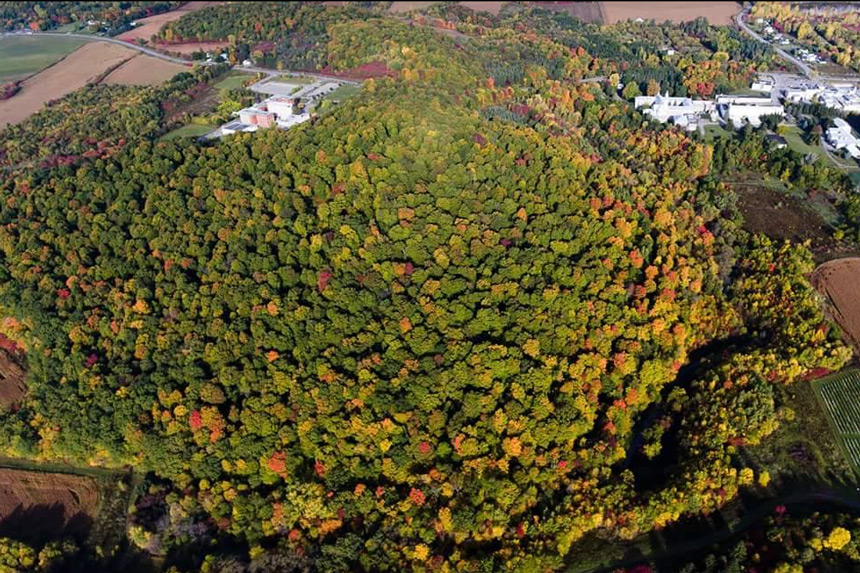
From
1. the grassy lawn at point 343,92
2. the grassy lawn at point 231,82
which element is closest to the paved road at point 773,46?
the grassy lawn at point 343,92

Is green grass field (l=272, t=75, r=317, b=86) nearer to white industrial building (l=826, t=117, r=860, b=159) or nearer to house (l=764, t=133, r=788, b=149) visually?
house (l=764, t=133, r=788, b=149)

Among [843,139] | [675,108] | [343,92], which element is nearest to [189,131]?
[343,92]

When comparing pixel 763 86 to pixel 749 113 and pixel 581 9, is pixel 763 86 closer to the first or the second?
pixel 749 113

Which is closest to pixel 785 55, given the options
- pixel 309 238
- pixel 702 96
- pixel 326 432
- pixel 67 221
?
pixel 702 96

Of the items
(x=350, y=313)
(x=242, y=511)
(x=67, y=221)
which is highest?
(x=67, y=221)

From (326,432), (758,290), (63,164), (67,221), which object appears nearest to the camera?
(326,432)

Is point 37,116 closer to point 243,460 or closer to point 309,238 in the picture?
point 309,238

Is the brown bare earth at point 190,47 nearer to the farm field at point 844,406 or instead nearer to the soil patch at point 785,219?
the soil patch at point 785,219
